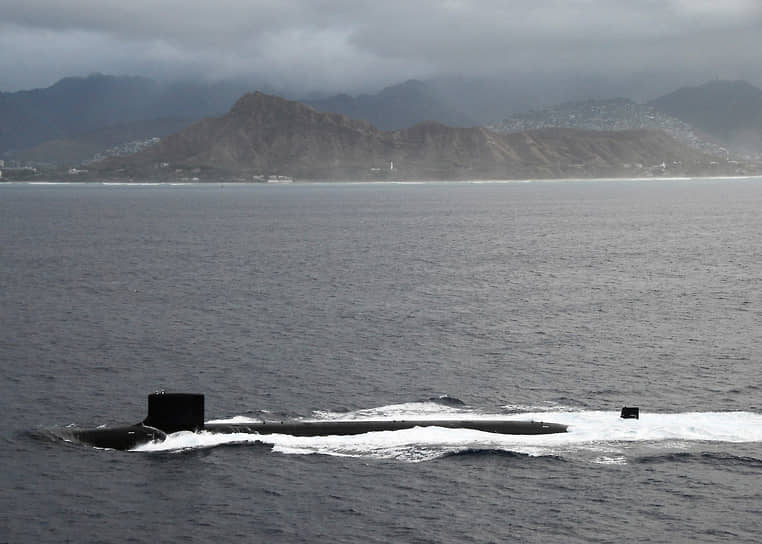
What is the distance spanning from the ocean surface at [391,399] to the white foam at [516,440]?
16cm

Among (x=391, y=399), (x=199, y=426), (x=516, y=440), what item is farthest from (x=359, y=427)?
(x=199, y=426)

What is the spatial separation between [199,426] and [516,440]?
16.4 metres

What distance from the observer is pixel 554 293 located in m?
104

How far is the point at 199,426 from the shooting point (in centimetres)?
5091

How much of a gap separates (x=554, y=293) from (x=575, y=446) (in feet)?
180

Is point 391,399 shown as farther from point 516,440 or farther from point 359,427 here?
point 516,440

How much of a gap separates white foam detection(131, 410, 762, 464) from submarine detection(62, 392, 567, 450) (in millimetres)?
454

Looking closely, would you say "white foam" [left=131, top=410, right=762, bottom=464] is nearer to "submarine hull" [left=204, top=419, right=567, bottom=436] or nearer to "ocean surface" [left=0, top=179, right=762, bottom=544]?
"ocean surface" [left=0, top=179, right=762, bottom=544]

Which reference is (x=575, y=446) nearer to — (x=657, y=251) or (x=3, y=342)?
(x=3, y=342)

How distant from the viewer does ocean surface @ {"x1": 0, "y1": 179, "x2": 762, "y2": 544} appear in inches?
1609

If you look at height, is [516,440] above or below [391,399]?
below

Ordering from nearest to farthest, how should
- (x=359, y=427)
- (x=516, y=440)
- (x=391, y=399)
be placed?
(x=516, y=440) → (x=359, y=427) → (x=391, y=399)

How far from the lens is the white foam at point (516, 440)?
161 ft

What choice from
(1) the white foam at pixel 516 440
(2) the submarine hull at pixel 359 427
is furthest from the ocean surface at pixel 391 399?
(2) the submarine hull at pixel 359 427
